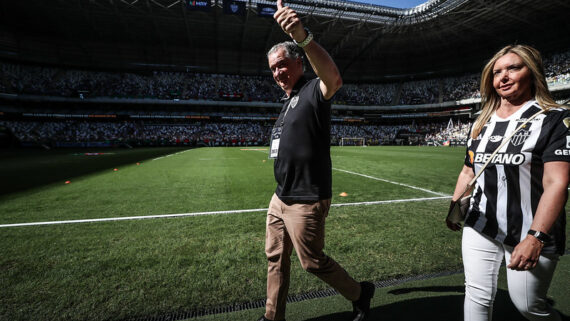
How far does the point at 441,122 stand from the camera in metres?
55.9

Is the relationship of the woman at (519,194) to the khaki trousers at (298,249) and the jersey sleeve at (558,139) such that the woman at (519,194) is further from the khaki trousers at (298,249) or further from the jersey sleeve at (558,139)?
the khaki trousers at (298,249)

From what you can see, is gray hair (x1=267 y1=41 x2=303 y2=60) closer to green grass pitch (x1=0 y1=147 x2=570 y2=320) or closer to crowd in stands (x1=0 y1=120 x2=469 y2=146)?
green grass pitch (x1=0 y1=147 x2=570 y2=320)

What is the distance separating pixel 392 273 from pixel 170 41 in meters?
54.6

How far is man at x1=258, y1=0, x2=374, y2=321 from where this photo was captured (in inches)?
73.1

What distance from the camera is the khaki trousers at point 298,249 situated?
189cm

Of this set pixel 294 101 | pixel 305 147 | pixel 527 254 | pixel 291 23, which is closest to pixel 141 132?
pixel 294 101

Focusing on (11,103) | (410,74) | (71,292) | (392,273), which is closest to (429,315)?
(392,273)

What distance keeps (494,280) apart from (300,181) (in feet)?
4.45

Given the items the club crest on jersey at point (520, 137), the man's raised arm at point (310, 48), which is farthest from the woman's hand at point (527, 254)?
the man's raised arm at point (310, 48)

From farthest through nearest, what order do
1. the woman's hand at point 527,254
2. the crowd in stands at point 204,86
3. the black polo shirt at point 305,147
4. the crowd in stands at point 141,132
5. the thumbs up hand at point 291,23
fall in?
the crowd in stands at point 204,86 < the crowd in stands at point 141,132 < the black polo shirt at point 305,147 < the thumbs up hand at point 291,23 < the woman's hand at point 527,254

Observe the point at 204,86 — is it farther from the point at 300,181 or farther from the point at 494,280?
the point at 494,280

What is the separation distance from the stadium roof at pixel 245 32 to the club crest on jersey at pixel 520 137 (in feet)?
117

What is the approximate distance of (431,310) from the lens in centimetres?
223

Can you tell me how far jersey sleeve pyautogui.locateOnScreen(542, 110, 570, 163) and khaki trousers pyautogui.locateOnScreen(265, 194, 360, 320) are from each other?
1300 millimetres
